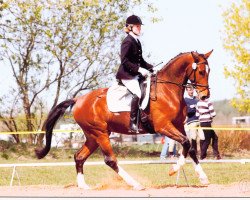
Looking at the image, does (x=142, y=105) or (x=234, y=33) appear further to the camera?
(x=234, y=33)

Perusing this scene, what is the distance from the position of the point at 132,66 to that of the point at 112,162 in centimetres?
170

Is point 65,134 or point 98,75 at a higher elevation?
point 98,75

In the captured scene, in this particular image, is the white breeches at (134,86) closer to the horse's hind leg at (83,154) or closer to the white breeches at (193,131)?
the horse's hind leg at (83,154)

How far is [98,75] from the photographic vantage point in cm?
2731

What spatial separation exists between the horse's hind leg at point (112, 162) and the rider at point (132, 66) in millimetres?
541

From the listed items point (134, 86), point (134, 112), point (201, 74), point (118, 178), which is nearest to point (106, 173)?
point (118, 178)

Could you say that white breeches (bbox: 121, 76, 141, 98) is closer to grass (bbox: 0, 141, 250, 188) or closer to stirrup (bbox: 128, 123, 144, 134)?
stirrup (bbox: 128, 123, 144, 134)

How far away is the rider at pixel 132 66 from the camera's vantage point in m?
12.0

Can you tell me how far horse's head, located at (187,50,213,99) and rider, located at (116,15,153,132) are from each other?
86 centimetres

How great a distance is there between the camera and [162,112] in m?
11.8

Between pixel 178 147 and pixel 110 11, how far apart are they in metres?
5.97

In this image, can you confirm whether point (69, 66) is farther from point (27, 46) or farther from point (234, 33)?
point (234, 33)

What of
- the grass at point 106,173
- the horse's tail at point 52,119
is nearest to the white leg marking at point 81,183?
the grass at point 106,173

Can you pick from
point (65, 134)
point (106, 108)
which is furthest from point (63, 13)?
point (106, 108)
